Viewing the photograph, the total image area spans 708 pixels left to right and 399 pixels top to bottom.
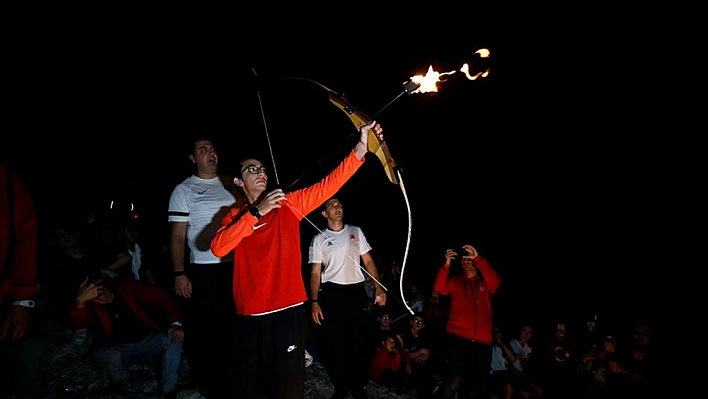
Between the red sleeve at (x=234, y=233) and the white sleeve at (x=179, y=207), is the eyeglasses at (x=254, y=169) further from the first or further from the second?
the white sleeve at (x=179, y=207)

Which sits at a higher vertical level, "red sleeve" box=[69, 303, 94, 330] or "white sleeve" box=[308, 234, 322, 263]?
"white sleeve" box=[308, 234, 322, 263]

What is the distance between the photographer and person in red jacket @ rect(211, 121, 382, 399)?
2945 mm

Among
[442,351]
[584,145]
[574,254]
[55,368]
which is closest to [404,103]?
[584,145]

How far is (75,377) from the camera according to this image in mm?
4547

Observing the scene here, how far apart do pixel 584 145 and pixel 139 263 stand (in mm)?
25655

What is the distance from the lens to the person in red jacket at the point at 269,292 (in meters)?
2.95

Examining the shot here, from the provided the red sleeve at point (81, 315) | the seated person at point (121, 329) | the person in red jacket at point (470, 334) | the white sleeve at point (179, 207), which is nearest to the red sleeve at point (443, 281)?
the person in red jacket at point (470, 334)

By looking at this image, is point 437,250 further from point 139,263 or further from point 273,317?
point 273,317

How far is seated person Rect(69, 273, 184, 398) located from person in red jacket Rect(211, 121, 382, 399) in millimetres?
1708

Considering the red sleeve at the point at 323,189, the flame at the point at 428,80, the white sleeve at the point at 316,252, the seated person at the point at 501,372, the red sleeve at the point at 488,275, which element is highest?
the flame at the point at 428,80

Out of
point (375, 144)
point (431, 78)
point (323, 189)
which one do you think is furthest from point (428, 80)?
point (323, 189)

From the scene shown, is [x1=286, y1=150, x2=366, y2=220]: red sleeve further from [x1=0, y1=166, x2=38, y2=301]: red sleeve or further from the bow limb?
[x1=0, y1=166, x2=38, y2=301]: red sleeve

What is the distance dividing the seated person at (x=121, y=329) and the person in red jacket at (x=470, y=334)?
11.1 feet

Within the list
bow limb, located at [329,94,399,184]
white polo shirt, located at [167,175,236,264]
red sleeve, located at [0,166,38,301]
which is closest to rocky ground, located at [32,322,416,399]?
white polo shirt, located at [167,175,236,264]
